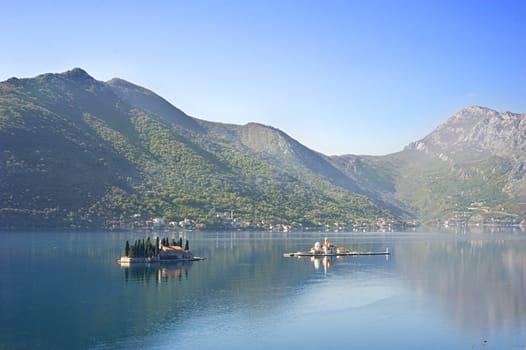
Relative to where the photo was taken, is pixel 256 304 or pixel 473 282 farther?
pixel 473 282

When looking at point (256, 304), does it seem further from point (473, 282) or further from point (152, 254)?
point (152, 254)

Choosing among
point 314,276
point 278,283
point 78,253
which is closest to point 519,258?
point 314,276

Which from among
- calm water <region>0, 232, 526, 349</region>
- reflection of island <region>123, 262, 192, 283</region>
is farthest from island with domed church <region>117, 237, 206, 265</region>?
reflection of island <region>123, 262, 192, 283</region>

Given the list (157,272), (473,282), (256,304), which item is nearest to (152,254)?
(157,272)

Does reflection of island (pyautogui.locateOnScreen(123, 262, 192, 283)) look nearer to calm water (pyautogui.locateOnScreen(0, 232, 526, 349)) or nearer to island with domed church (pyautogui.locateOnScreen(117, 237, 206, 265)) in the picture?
calm water (pyautogui.locateOnScreen(0, 232, 526, 349))

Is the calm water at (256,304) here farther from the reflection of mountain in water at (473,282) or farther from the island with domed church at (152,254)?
the island with domed church at (152,254)

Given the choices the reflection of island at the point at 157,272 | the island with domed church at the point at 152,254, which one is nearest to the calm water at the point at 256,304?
the reflection of island at the point at 157,272

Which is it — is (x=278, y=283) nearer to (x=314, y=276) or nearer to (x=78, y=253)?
(x=314, y=276)
